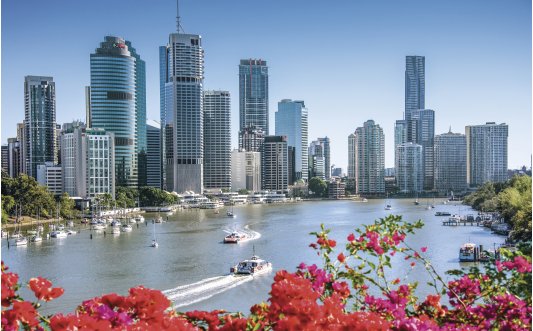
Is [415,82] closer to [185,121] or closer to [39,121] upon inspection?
[185,121]

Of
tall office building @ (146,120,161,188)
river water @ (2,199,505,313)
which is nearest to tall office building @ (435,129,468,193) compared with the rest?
tall office building @ (146,120,161,188)

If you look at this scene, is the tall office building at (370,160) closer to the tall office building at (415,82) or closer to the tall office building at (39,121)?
the tall office building at (415,82)

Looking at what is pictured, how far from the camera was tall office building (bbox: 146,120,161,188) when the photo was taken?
148 feet

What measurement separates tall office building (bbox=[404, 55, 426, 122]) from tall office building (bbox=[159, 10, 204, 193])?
41.3m

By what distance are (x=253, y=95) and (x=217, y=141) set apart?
2424 centimetres

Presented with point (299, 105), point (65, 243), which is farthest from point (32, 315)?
point (299, 105)

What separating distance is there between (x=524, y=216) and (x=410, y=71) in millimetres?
74363

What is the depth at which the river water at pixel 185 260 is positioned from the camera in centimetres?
923

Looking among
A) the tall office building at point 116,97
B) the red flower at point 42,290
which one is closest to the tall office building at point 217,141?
the tall office building at point 116,97

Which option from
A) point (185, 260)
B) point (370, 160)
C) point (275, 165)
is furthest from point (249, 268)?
point (370, 160)

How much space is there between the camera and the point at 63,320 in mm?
1216

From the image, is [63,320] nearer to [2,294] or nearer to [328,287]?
[2,294]

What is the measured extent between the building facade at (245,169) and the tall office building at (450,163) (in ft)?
53.2

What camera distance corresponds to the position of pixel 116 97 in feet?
125
